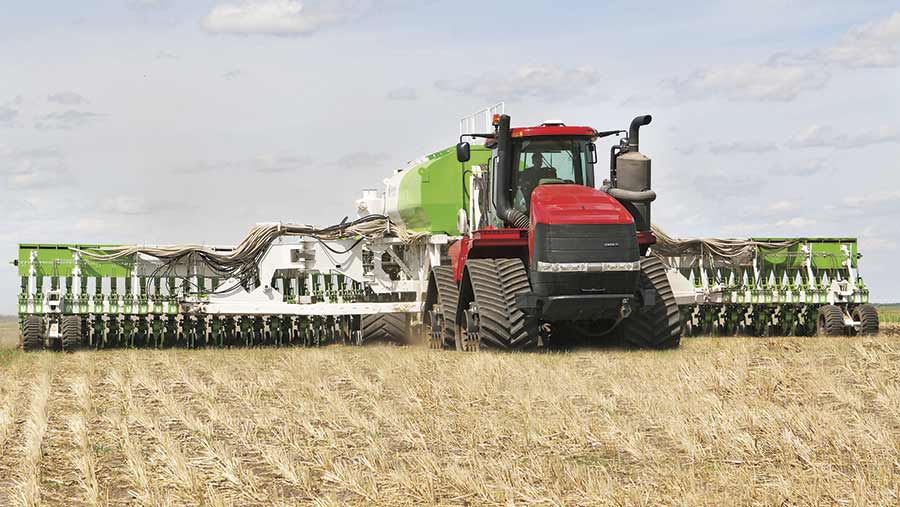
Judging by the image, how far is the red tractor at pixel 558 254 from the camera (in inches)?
595

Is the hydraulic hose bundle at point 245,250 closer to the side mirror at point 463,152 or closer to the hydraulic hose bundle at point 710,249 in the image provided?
the hydraulic hose bundle at point 710,249

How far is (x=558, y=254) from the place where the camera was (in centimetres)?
1508

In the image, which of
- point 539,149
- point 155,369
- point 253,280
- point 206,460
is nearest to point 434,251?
point 253,280

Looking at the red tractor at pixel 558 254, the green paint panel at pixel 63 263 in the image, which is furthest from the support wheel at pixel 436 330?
the green paint panel at pixel 63 263

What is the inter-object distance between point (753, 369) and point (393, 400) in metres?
3.89

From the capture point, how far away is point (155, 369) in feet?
52.3

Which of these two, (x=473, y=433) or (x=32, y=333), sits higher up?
(x=32, y=333)

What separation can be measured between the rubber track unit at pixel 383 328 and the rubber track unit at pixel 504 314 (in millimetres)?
5580

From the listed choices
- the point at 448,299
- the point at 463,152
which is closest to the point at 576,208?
the point at 463,152

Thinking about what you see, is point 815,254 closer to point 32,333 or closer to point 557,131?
point 557,131

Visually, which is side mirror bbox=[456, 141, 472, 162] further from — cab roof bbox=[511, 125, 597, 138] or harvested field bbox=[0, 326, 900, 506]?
harvested field bbox=[0, 326, 900, 506]

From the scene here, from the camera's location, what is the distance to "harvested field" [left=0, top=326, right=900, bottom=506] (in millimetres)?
7055

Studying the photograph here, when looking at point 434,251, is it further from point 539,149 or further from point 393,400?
point 393,400

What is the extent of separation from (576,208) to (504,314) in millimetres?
1528
